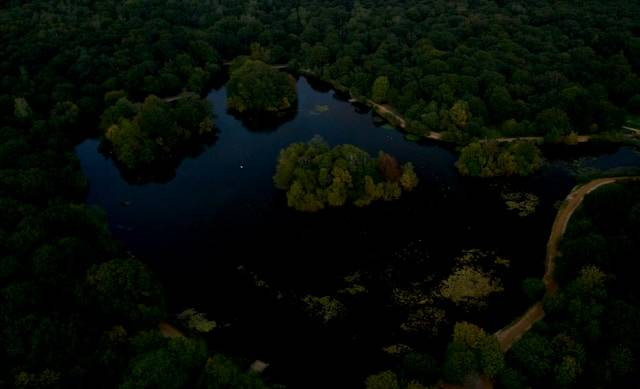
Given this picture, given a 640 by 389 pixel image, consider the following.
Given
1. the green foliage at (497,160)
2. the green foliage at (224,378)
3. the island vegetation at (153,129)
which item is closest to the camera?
the green foliage at (224,378)

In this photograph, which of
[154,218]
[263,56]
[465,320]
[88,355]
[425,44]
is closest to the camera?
[88,355]

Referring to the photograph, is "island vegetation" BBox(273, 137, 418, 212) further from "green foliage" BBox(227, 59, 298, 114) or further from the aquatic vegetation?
"green foliage" BBox(227, 59, 298, 114)

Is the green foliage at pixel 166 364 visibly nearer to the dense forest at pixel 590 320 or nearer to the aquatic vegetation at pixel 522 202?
the dense forest at pixel 590 320

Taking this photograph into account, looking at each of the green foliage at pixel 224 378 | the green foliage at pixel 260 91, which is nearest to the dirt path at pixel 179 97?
the green foliage at pixel 260 91

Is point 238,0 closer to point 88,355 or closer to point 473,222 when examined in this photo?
point 473,222

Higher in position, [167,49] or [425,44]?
[425,44]

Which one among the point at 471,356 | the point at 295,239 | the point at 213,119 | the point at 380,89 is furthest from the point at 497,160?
the point at 213,119

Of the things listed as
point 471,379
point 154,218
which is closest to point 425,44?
point 154,218
